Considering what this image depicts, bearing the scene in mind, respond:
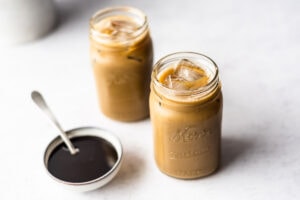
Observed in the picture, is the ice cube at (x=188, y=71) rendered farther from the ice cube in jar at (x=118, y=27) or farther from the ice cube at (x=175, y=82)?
the ice cube in jar at (x=118, y=27)

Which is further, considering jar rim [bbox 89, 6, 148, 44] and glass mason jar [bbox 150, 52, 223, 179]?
jar rim [bbox 89, 6, 148, 44]

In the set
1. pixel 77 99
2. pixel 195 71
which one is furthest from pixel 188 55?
pixel 77 99

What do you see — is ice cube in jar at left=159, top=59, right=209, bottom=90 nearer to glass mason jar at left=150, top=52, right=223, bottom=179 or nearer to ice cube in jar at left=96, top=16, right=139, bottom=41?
glass mason jar at left=150, top=52, right=223, bottom=179

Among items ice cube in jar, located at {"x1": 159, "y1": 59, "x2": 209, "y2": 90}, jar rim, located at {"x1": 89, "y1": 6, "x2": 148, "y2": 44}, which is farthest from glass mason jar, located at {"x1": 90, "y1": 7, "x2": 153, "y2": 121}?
ice cube in jar, located at {"x1": 159, "y1": 59, "x2": 209, "y2": 90}

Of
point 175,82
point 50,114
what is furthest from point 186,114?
point 50,114

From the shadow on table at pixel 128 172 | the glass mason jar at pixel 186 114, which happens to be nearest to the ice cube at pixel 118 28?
the glass mason jar at pixel 186 114

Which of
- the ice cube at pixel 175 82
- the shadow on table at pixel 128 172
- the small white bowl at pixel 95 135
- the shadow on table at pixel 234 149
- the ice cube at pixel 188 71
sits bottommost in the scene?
the shadow on table at pixel 234 149
